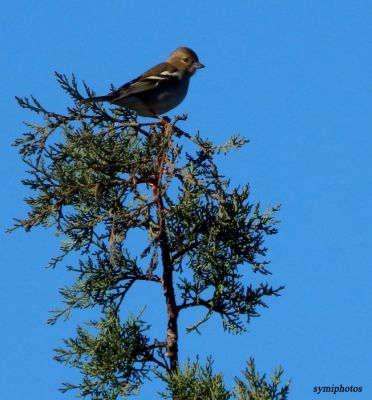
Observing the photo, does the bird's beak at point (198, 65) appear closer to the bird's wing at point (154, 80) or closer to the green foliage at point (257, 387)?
the bird's wing at point (154, 80)

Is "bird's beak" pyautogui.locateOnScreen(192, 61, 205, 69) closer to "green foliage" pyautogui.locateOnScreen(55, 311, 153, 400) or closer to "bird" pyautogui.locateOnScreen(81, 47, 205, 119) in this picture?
"bird" pyautogui.locateOnScreen(81, 47, 205, 119)

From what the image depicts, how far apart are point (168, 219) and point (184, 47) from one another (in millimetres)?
6835

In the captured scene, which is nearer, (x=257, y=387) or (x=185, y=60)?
(x=257, y=387)

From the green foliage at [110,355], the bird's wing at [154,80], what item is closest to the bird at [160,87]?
the bird's wing at [154,80]

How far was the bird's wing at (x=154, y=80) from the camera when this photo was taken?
26.2 ft

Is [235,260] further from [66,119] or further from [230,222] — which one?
[66,119]

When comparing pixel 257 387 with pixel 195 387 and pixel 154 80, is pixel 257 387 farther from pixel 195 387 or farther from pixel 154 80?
pixel 154 80

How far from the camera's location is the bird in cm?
768

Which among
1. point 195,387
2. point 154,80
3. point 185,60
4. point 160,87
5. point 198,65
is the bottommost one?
point 195,387

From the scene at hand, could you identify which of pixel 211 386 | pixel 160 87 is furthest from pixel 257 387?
pixel 160 87

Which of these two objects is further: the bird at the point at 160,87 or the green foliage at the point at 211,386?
the bird at the point at 160,87

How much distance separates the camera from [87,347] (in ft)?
16.7

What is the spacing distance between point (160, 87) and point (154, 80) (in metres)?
0.27

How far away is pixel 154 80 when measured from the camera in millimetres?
9523
